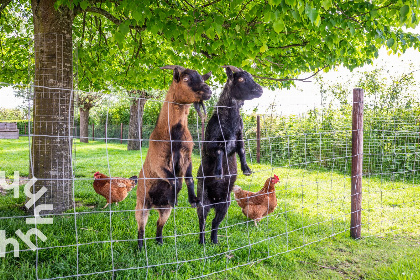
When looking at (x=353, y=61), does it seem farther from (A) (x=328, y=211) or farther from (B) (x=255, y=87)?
(B) (x=255, y=87)

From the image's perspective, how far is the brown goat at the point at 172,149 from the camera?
2.78 m

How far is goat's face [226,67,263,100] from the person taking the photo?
3.07 metres

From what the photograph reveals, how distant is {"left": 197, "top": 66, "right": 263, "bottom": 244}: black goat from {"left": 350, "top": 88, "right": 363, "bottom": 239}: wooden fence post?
2041mm

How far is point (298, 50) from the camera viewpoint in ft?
20.9

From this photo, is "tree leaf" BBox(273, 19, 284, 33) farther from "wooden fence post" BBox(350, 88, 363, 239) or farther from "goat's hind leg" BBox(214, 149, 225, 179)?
"wooden fence post" BBox(350, 88, 363, 239)

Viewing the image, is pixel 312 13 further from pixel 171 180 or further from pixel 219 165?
pixel 171 180

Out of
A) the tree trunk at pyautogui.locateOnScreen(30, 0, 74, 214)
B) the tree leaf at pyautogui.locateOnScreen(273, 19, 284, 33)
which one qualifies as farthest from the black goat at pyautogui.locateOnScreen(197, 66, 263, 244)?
the tree trunk at pyautogui.locateOnScreen(30, 0, 74, 214)

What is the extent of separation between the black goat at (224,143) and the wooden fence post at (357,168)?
2.04 m

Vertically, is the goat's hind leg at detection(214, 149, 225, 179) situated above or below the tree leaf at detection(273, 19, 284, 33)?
below

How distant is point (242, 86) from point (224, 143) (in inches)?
24.7

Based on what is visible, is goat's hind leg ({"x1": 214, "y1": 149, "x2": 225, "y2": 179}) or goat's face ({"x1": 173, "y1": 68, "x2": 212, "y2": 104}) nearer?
goat's face ({"x1": 173, "y1": 68, "x2": 212, "y2": 104})

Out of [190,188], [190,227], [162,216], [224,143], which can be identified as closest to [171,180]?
[190,188]

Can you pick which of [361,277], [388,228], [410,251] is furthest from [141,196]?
[388,228]

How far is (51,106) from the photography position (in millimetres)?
4402
